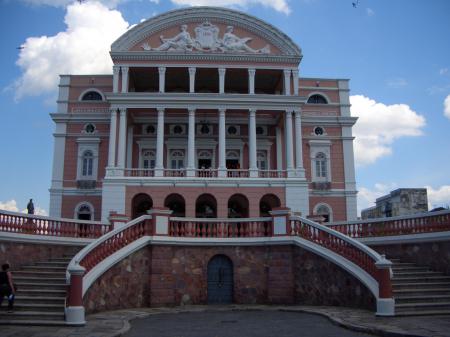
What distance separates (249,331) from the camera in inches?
444

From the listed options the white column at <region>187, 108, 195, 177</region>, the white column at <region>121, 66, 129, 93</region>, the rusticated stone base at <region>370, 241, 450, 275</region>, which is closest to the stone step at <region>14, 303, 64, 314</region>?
the rusticated stone base at <region>370, 241, 450, 275</region>

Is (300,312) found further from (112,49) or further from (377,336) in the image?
(112,49)

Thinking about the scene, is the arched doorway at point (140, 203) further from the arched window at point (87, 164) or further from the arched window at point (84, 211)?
the arched window at point (87, 164)

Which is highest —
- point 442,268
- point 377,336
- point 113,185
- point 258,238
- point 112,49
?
point 112,49

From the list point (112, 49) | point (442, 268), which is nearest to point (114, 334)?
point (442, 268)

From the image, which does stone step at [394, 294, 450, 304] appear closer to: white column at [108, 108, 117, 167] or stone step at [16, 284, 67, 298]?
stone step at [16, 284, 67, 298]

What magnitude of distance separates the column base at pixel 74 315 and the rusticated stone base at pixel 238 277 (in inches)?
123

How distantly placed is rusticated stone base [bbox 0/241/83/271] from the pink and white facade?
1291 cm

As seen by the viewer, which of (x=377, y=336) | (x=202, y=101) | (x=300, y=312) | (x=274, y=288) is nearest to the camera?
(x=377, y=336)

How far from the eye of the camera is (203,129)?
116 feet

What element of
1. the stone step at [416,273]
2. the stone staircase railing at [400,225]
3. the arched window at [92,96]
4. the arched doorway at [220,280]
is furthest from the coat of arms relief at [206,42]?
the stone step at [416,273]

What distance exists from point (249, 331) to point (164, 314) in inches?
160

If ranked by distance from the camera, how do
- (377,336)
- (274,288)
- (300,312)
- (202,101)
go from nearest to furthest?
(377,336) → (300,312) → (274,288) → (202,101)

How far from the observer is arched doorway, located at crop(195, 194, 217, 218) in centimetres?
3177
